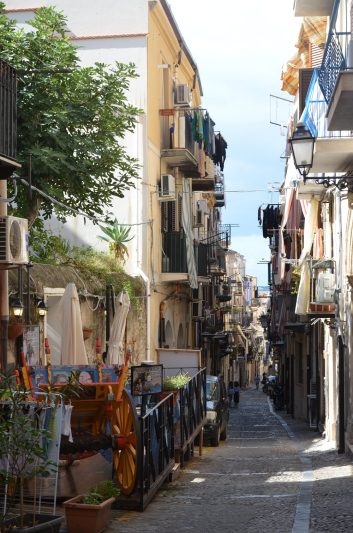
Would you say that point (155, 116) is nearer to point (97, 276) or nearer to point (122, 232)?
point (122, 232)

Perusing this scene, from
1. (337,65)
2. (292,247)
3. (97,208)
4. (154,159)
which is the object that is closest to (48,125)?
(97,208)

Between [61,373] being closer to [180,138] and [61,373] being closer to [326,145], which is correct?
[326,145]

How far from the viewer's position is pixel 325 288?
21.1 m

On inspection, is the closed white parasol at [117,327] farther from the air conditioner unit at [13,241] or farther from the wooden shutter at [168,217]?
the wooden shutter at [168,217]

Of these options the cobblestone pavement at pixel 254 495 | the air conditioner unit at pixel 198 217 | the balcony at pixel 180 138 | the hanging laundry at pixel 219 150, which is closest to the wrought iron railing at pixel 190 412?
the cobblestone pavement at pixel 254 495

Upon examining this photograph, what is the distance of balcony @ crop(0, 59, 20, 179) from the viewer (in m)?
11.6

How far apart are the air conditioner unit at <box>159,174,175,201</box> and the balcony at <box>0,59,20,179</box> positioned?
15266mm

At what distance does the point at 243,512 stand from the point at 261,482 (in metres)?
3.16

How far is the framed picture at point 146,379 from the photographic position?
49.5ft

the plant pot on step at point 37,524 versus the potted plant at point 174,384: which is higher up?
the potted plant at point 174,384

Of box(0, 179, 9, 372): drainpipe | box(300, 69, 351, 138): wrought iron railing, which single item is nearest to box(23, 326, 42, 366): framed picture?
box(0, 179, 9, 372): drainpipe

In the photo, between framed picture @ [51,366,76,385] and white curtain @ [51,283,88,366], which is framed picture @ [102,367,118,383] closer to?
framed picture @ [51,366,76,385]

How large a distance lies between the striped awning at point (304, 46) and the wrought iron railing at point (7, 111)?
17507mm

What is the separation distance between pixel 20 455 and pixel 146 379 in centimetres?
689
